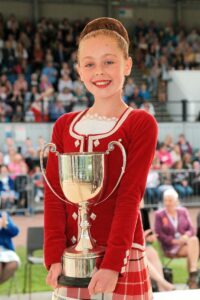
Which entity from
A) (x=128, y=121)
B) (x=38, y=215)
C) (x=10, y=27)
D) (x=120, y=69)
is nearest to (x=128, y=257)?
(x=128, y=121)

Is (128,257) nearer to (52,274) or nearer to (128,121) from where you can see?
(52,274)

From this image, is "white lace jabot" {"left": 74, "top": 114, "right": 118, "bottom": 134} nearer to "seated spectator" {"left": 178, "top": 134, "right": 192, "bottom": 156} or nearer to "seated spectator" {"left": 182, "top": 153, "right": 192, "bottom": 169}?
"seated spectator" {"left": 182, "top": 153, "right": 192, "bottom": 169}

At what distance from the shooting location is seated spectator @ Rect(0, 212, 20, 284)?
5.09m

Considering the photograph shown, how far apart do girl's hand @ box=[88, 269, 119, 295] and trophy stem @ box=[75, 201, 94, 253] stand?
88 millimetres

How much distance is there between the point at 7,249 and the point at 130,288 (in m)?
3.48

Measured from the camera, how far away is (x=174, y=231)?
618 centimetres

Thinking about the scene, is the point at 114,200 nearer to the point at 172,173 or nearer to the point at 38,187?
the point at 38,187

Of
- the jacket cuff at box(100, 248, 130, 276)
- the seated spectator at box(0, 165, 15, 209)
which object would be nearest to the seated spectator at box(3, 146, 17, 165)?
the seated spectator at box(0, 165, 15, 209)

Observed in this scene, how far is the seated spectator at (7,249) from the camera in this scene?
509cm

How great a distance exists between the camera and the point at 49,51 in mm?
17094

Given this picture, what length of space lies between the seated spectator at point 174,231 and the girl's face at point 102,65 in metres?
4.24

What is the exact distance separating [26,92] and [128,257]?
13178 millimetres

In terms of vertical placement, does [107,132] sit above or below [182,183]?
above

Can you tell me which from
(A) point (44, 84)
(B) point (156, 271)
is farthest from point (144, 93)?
(B) point (156, 271)
